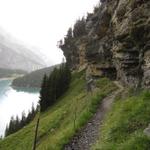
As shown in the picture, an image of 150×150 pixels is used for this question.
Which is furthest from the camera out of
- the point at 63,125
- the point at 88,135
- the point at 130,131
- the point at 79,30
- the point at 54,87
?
the point at 79,30

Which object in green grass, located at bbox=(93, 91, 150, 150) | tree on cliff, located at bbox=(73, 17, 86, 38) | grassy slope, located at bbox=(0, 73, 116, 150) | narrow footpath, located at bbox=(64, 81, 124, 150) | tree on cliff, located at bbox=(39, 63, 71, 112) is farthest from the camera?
tree on cliff, located at bbox=(73, 17, 86, 38)

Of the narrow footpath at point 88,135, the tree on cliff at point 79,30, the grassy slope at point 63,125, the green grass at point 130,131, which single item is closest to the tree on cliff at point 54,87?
the grassy slope at point 63,125

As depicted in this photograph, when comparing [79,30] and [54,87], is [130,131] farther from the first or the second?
[79,30]

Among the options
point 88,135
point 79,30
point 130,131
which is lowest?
point 88,135

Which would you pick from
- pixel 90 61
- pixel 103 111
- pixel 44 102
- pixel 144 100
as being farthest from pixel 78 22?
pixel 144 100

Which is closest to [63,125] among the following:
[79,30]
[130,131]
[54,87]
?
[130,131]

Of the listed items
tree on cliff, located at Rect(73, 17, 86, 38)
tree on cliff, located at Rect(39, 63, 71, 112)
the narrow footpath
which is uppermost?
tree on cliff, located at Rect(73, 17, 86, 38)

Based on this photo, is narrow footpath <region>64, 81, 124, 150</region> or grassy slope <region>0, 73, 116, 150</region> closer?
narrow footpath <region>64, 81, 124, 150</region>

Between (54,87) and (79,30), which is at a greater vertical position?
(79,30)

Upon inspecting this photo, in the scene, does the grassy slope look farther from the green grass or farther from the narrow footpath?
the green grass

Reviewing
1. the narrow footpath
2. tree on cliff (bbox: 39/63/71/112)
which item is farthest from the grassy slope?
tree on cliff (bbox: 39/63/71/112)

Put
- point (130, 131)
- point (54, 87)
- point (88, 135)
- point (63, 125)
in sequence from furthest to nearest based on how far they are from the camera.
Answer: point (54, 87), point (63, 125), point (88, 135), point (130, 131)

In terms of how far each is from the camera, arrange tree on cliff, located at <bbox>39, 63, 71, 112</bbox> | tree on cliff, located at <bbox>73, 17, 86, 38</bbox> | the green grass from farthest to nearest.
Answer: tree on cliff, located at <bbox>73, 17, 86, 38</bbox>, tree on cliff, located at <bbox>39, 63, 71, 112</bbox>, the green grass

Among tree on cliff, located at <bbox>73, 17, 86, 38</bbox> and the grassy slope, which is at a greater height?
tree on cliff, located at <bbox>73, 17, 86, 38</bbox>
